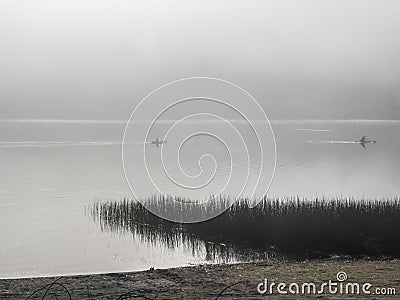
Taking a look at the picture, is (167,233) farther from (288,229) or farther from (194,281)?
(194,281)

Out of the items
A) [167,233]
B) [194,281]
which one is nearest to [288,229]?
[167,233]

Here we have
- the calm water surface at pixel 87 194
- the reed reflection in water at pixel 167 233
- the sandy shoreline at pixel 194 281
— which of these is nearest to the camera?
the sandy shoreline at pixel 194 281

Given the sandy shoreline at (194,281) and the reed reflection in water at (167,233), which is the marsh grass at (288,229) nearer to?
the reed reflection in water at (167,233)

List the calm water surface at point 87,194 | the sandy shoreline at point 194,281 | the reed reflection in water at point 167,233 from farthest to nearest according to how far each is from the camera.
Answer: the calm water surface at point 87,194, the reed reflection in water at point 167,233, the sandy shoreline at point 194,281

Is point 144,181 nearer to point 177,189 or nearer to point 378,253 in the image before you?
point 177,189

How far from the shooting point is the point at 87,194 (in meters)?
28.9

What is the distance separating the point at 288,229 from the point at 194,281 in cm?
765

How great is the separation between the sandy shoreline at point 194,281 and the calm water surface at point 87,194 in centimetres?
385

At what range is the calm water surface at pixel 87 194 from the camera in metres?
15.0

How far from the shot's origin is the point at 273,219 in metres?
17.7

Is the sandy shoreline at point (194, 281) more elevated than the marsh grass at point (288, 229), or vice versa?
the marsh grass at point (288, 229)

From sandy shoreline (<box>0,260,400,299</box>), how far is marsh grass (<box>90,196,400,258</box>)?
353cm

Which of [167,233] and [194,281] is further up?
[167,233]

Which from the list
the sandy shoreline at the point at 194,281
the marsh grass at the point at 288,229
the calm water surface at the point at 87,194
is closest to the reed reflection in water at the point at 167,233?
the marsh grass at the point at 288,229
